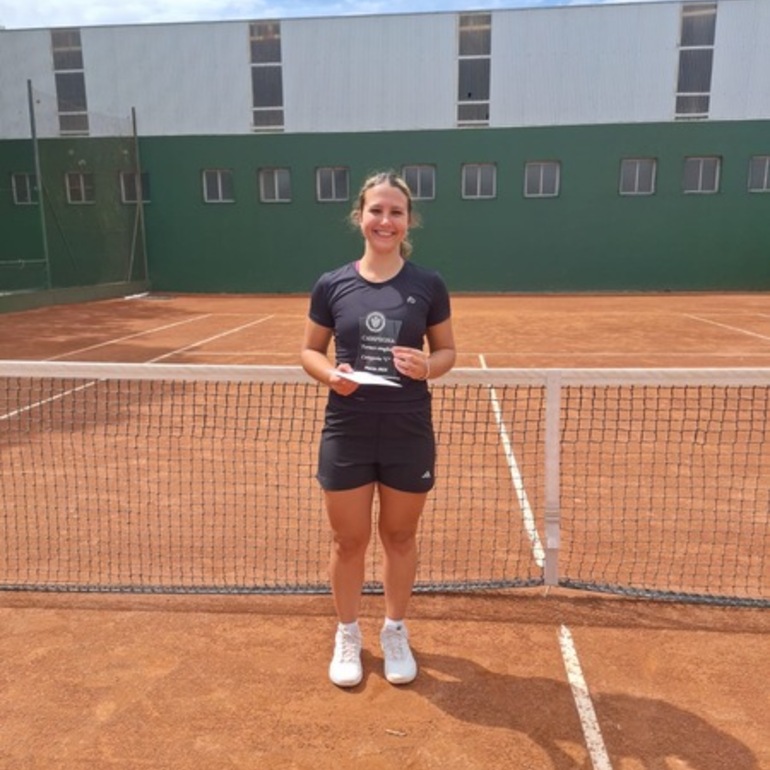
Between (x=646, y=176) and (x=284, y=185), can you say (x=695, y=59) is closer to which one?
(x=646, y=176)

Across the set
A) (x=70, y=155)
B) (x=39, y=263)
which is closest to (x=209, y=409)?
(x=39, y=263)

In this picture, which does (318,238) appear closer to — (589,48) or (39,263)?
(39,263)

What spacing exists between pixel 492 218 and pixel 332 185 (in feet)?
20.4

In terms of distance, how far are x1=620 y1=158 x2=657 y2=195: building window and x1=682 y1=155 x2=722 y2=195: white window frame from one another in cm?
112


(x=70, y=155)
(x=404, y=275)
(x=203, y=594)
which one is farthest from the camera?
(x=70, y=155)

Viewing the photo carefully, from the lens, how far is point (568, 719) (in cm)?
293

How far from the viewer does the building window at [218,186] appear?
27.7m

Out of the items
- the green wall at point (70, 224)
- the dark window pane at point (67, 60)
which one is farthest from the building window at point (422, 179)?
the dark window pane at point (67, 60)

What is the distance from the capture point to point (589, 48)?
83.6 ft

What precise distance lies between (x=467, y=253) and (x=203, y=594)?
79.8 feet

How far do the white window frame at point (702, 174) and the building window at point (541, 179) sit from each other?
4533 millimetres

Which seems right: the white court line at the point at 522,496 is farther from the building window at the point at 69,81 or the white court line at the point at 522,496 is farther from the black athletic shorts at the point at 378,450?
the building window at the point at 69,81

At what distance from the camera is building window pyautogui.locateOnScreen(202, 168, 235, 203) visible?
27.7 meters

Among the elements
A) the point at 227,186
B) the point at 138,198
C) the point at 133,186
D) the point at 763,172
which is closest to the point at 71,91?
the point at 133,186
